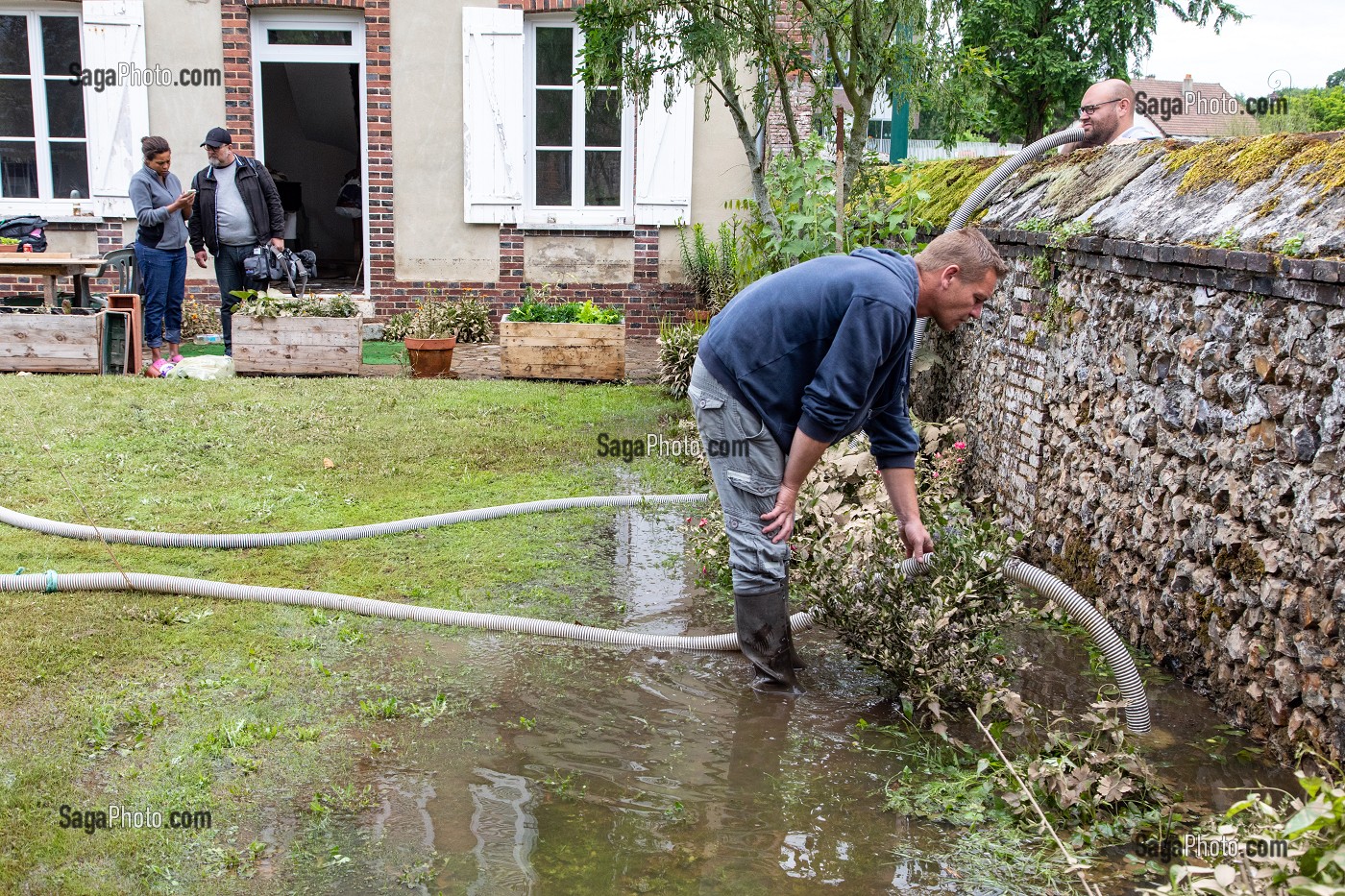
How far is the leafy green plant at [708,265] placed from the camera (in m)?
11.8

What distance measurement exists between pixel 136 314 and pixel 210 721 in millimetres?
7371

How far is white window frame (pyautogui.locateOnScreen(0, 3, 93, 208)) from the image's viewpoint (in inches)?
475

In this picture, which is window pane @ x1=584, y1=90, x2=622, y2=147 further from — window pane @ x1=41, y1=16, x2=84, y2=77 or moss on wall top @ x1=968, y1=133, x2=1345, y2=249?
moss on wall top @ x1=968, y1=133, x2=1345, y2=249

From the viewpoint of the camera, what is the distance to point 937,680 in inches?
147

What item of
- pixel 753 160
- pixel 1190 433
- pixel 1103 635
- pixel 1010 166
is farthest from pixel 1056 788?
pixel 753 160

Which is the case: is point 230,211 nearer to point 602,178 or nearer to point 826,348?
point 602,178

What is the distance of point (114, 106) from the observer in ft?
39.3

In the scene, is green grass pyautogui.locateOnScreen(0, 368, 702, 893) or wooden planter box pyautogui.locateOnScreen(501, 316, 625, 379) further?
wooden planter box pyautogui.locateOnScreen(501, 316, 625, 379)

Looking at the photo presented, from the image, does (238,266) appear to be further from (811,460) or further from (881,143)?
(881,143)

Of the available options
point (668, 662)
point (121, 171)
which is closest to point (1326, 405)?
point (668, 662)

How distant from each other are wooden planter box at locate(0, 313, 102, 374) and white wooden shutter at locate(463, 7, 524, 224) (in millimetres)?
4315

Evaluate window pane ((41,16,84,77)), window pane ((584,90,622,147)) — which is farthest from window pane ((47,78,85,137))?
window pane ((584,90,622,147))

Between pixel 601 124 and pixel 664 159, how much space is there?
0.92 m

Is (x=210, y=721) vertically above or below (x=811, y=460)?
below
